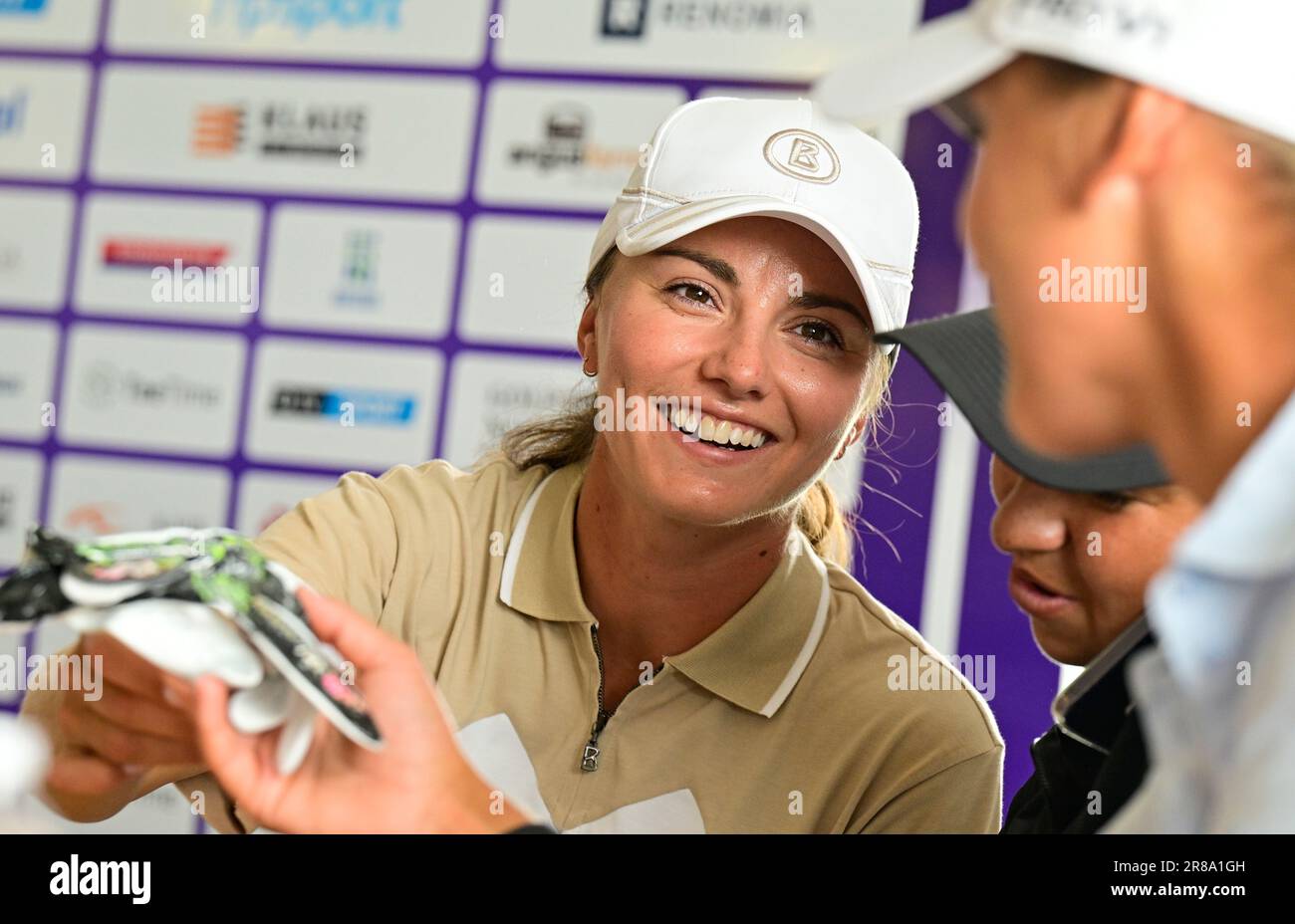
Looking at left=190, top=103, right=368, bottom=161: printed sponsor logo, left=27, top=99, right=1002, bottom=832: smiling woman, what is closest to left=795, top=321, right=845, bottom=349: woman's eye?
left=27, top=99, right=1002, bottom=832: smiling woman

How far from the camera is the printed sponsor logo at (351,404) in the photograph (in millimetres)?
2906

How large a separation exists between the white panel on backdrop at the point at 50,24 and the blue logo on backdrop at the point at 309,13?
0.34 metres

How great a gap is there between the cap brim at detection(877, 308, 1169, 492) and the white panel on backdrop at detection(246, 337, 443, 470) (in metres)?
1.89

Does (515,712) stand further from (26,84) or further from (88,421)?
(26,84)

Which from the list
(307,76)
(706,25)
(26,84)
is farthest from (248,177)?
(706,25)

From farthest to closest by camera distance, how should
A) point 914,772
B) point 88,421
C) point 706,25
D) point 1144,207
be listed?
point 88,421 < point 706,25 < point 914,772 < point 1144,207

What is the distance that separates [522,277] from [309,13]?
31.4 inches

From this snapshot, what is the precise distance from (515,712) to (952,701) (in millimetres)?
421

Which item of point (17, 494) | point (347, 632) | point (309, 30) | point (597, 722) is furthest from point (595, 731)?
point (17, 494)

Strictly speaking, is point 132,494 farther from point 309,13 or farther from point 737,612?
point 737,612

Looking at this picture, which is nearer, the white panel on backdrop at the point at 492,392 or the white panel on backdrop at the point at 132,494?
the white panel on backdrop at the point at 492,392

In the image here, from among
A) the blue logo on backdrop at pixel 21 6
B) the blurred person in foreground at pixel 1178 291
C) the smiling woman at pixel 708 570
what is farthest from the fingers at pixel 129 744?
the blue logo on backdrop at pixel 21 6

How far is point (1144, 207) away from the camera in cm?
66
